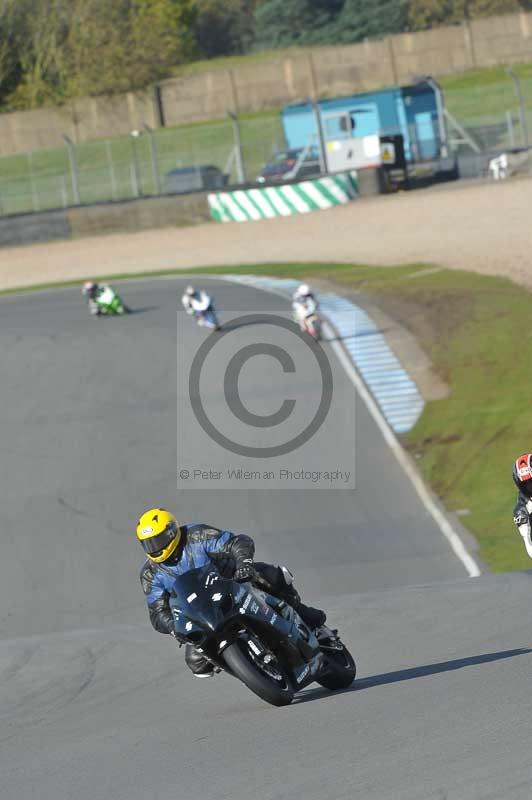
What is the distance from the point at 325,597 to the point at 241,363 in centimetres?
1087

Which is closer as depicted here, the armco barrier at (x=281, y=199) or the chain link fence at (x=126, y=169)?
the armco barrier at (x=281, y=199)

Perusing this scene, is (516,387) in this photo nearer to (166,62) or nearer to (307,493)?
(307,493)

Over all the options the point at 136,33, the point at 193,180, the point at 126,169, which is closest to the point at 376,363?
the point at 193,180

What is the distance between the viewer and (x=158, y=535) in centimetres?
749

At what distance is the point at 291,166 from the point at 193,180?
11.8ft

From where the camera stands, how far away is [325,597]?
1298 cm

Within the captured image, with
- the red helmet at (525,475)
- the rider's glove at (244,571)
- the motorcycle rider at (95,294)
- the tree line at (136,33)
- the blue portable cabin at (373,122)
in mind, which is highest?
the tree line at (136,33)

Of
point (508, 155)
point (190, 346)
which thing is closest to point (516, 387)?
point (190, 346)

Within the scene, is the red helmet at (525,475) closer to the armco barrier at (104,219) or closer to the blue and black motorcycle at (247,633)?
the blue and black motorcycle at (247,633)

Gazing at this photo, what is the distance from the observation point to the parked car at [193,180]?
47.7 m

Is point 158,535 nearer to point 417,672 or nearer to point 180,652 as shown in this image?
point 417,672

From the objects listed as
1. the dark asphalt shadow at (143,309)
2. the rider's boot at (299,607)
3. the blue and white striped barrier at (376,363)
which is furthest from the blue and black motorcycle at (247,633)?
the dark asphalt shadow at (143,309)

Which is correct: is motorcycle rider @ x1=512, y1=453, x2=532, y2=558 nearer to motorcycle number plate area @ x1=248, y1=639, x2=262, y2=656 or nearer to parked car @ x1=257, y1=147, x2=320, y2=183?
motorcycle number plate area @ x1=248, y1=639, x2=262, y2=656

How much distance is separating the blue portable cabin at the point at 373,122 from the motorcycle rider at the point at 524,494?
37048 mm
